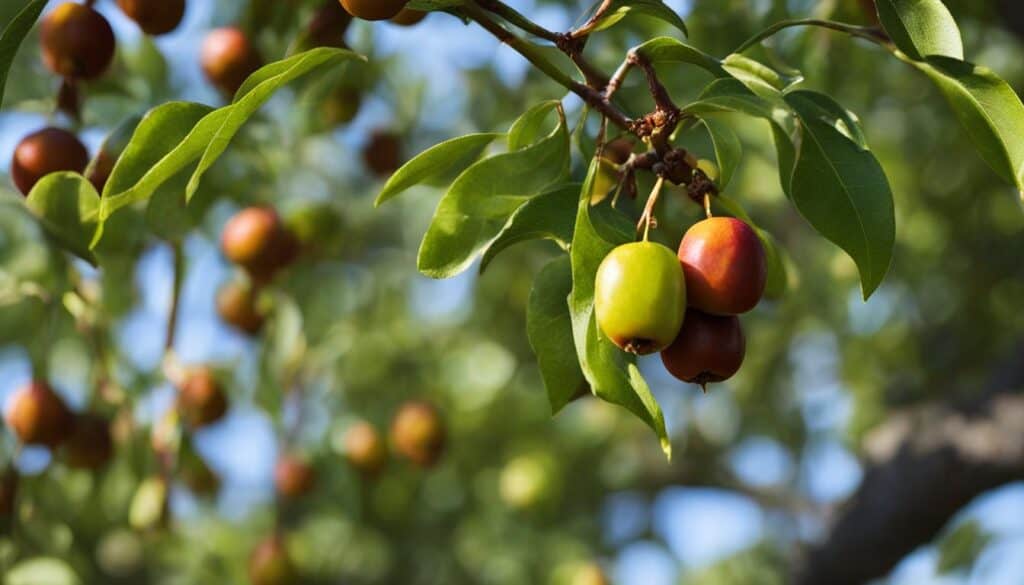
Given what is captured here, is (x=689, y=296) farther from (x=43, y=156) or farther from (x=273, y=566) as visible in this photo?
(x=273, y=566)

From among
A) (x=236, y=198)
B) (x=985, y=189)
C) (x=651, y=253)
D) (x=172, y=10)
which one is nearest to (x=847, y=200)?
(x=651, y=253)

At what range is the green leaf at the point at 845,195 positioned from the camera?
3.86 ft

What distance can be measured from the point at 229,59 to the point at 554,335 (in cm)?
98

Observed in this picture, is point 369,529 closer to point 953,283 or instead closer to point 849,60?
point 953,283

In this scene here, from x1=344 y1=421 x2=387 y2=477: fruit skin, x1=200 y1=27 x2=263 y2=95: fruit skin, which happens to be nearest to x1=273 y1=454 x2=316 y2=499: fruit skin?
x1=344 y1=421 x2=387 y2=477: fruit skin

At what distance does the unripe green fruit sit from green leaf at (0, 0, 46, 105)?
137 cm

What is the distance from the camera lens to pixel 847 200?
1.19 meters

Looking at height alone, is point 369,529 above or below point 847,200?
below

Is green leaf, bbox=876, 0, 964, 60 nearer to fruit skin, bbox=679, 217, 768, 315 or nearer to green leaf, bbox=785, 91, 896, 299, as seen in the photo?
green leaf, bbox=785, 91, 896, 299

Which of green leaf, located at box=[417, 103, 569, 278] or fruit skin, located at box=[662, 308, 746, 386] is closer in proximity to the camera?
fruit skin, located at box=[662, 308, 746, 386]

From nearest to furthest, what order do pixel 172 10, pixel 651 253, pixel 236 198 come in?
1. pixel 651 253
2. pixel 172 10
3. pixel 236 198

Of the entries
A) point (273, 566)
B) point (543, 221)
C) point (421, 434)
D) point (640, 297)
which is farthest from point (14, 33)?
point (273, 566)

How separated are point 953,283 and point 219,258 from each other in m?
2.44

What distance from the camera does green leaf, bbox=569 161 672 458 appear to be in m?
1.16
